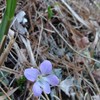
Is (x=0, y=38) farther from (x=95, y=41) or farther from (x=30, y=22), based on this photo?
(x=95, y=41)

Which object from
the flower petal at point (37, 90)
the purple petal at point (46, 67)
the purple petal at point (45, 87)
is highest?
the purple petal at point (46, 67)

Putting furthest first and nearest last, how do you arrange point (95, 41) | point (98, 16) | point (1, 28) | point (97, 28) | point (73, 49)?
point (98, 16) → point (97, 28) → point (95, 41) → point (73, 49) → point (1, 28)

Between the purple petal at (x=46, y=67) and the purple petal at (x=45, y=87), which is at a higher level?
the purple petal at (x=46, y=67)

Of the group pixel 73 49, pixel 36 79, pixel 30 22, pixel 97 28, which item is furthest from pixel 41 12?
pixel 36 79
